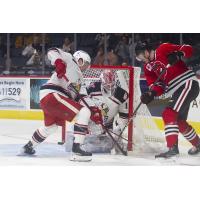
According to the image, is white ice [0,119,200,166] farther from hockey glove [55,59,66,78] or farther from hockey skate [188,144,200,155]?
hockey glove [55,59,66,78]

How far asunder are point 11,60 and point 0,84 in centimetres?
28

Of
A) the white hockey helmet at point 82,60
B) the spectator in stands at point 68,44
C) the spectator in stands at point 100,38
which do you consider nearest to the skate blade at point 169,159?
the white hockey helmet at point 82,60

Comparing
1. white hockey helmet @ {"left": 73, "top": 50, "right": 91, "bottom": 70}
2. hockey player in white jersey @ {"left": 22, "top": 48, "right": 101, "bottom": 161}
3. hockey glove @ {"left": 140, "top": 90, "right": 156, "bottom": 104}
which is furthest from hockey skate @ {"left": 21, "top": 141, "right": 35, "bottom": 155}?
hockey glove @ {"left": 140, "top": 90, "right": 156, "bottom": 104}

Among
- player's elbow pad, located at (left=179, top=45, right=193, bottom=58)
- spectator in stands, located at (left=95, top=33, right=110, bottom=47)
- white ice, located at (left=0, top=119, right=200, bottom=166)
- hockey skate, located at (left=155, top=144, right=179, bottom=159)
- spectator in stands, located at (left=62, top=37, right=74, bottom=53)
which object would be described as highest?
spectator in stands, located at (left=95, top=33, right=110, bottom=47)

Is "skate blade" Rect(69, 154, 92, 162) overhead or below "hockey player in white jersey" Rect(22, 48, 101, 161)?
below

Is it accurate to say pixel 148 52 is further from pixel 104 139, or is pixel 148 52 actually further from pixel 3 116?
pixel 3 116

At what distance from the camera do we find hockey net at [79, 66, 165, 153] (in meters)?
3.94

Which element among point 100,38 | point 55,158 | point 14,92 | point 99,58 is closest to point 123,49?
point 100,38

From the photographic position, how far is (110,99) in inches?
156

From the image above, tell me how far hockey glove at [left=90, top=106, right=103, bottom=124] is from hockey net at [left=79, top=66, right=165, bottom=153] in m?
0.09

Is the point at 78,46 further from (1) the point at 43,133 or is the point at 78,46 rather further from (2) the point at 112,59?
(1) the point at 43,133

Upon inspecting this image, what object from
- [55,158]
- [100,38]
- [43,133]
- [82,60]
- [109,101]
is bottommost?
[55,158]

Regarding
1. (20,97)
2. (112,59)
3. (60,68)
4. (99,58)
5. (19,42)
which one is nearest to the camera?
(60,68)

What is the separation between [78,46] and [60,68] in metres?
1.28
